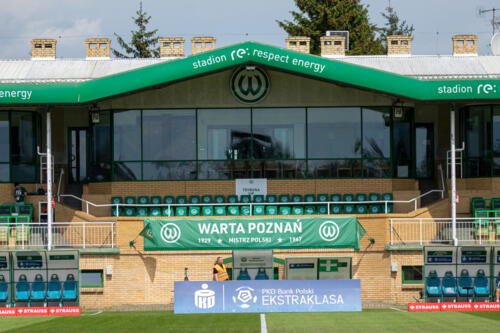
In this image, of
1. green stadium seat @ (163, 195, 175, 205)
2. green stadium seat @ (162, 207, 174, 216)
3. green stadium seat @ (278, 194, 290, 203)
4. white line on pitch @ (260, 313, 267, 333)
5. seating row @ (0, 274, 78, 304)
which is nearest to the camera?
white line on pitch @ (260, 313, 267, 333)

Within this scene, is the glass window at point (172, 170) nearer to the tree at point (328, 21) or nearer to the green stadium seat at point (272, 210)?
the green stadium seat at point (272, 210)

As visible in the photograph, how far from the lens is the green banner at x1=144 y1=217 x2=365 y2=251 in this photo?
938 inches

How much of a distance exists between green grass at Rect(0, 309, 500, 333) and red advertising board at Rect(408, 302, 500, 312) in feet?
2.47

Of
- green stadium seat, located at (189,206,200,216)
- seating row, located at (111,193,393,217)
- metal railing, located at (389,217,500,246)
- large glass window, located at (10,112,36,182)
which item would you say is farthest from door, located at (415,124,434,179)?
large glass window, located at (10,112,36,182)

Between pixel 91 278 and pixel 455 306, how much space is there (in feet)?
36.0

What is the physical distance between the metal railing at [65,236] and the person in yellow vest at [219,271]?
3971mm

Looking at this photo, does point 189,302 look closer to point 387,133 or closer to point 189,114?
point 189,114

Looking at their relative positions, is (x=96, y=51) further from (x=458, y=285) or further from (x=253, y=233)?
(x=458, y=285)

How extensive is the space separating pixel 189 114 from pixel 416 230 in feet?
28.8

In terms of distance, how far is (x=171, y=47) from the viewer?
108 feet

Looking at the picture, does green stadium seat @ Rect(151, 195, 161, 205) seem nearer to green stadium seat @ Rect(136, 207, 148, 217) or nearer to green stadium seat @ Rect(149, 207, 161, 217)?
green stadium seat @ Rect(149, 207, 161, 217)

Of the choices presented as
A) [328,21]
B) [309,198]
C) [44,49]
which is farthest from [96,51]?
[328,21]

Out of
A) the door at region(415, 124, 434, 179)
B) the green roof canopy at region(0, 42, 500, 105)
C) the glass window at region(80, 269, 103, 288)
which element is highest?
the green roof canopy at region(0, 42, 500, 105)

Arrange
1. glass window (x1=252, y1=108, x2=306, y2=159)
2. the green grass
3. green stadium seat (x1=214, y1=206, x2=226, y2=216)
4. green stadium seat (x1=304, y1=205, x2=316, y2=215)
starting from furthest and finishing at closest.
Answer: glass window (x1=252, y1=108, x2=306, y2=159)
green stadium seat (x1=304, y1=205, x2=316, y2=215)
green stadium seat (x1=214, y1=206, x2=226, y2=216)
the green grass
